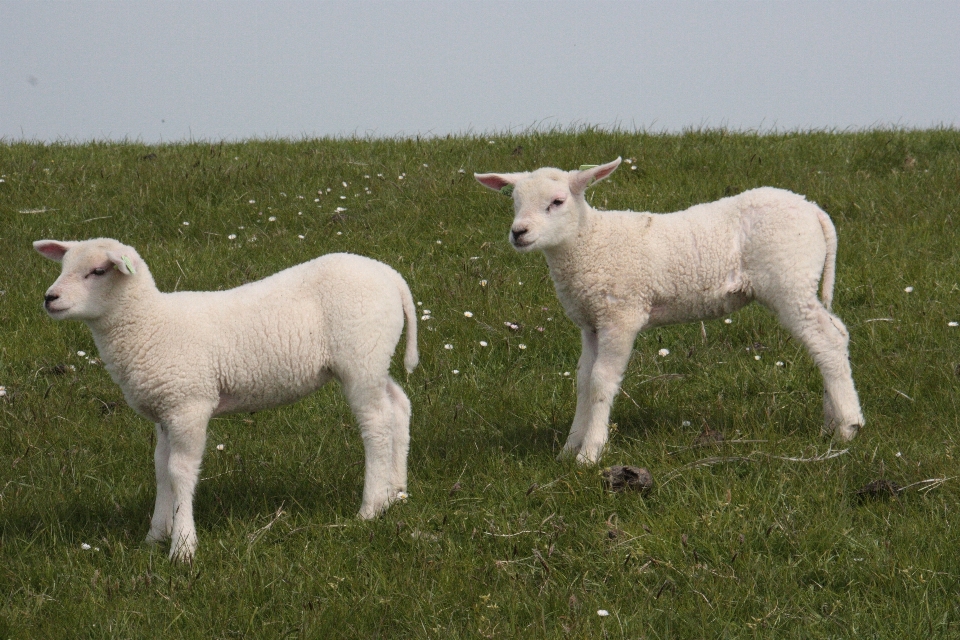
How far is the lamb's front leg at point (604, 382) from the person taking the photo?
19.2ft

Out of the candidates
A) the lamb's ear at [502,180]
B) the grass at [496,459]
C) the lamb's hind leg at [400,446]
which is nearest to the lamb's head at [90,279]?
the grass at [496,459]

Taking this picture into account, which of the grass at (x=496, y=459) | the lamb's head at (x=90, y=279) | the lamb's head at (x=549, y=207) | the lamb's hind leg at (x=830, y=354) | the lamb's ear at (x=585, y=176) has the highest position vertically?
the lamb's ear at (x=585, y=176)

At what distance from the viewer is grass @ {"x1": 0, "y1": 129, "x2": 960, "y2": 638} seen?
4.55 meters

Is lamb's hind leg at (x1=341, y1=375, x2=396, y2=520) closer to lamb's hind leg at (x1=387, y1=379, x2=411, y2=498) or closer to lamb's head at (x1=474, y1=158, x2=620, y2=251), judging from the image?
lamb's hind leg at (x1=387, y1=379, x2=411, y2=498)

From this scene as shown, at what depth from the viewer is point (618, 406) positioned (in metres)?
6.78

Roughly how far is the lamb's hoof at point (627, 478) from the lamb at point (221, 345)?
107 centimetres

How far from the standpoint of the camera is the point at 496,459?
5.86m

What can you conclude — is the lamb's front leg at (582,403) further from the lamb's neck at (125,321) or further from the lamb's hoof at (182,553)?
the lamb's neck at (125,321)

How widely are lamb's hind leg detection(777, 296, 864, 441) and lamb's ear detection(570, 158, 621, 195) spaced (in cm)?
126

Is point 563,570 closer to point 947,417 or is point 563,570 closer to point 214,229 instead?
point 947,417

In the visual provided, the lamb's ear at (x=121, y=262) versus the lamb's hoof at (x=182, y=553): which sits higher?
the lamb's ear at (x=121, y=262)

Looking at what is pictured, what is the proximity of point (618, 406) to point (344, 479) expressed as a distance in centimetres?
181

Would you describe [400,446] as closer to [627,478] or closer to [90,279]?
[627,478]

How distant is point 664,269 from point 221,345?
2.38 meters
